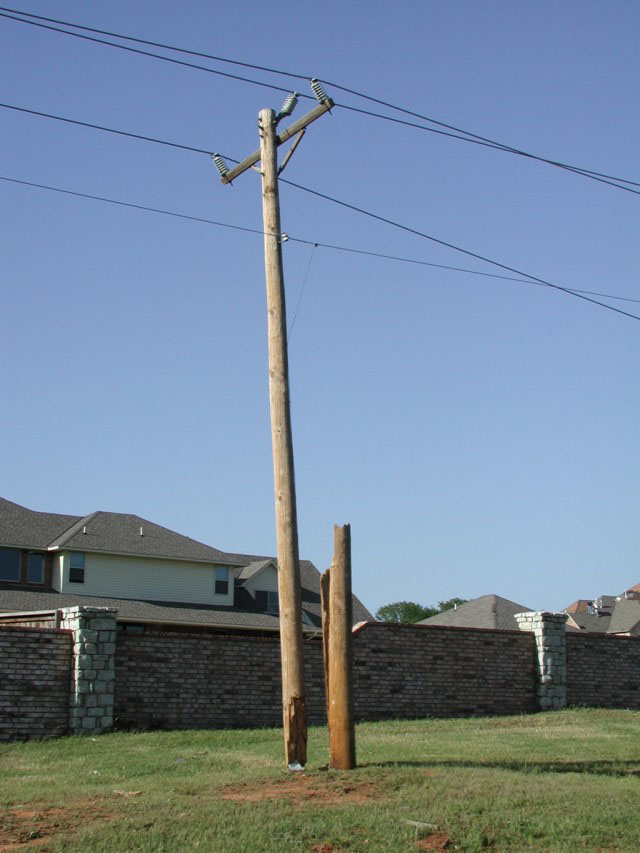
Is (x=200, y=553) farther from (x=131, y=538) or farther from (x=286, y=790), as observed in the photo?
(x=286, y=790)

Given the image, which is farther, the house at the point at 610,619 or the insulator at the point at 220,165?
the house at the point at 610,619

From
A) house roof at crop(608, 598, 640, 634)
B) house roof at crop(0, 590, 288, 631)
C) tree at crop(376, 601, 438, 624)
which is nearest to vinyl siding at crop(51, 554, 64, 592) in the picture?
house roof at crop(0, 590, 288, 631)

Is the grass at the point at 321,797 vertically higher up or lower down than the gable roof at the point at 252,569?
lower down

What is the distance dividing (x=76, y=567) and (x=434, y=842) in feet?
91.3

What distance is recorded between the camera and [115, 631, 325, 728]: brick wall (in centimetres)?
1795

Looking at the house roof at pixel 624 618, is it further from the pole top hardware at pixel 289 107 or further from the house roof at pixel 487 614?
the pole top hardware at pixel 289 107

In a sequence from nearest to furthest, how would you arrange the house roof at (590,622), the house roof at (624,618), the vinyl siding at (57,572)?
the vinyl siding at (57,572) < the house roof at (624,618) < the house roof at (590,622)

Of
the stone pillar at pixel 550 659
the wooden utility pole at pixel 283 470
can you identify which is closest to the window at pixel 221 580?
the stone pillar at pixel 550 659

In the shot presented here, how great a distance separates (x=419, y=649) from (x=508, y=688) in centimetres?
236

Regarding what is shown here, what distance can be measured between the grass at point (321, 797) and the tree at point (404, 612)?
76.6 meters

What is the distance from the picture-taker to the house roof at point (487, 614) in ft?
138

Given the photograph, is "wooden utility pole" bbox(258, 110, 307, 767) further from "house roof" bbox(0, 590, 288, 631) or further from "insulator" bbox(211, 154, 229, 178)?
"house roof" bbox(0, 590, 288, 631)

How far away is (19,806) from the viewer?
33.4ft

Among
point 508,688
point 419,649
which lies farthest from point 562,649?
point 419,649
